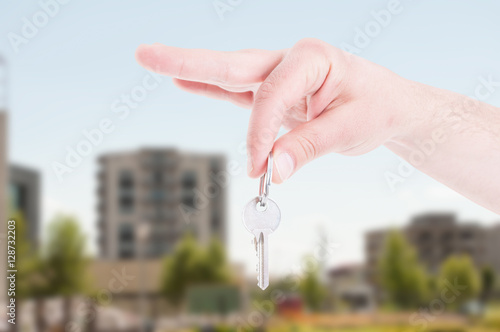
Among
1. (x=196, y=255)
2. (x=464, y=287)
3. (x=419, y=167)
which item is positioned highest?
(x=419, y=167)

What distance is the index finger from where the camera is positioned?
98 cm

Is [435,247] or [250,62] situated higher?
[250,62]

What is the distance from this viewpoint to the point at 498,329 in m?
11.6

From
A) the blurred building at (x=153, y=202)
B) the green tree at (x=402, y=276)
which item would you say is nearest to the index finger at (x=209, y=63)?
the green tree at (x=402, y=276)

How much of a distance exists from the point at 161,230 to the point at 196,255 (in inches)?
115

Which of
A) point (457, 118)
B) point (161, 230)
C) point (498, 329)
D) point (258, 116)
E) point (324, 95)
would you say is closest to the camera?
point (258, 116)

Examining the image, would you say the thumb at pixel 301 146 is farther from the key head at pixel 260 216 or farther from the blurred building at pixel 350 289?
the blurred building at pixel 350 289

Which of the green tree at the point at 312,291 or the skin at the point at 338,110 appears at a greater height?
the skin at the point at 338,110

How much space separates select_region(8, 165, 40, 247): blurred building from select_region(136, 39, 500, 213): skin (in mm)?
11083

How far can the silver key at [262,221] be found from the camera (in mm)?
866

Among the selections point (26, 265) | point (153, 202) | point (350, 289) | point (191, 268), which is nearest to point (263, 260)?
point (191, 268)

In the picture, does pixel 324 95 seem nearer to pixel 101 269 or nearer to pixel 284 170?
pixel 284 170

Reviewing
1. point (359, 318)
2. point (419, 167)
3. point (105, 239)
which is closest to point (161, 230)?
point (105, 239)

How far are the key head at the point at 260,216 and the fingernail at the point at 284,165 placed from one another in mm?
73
